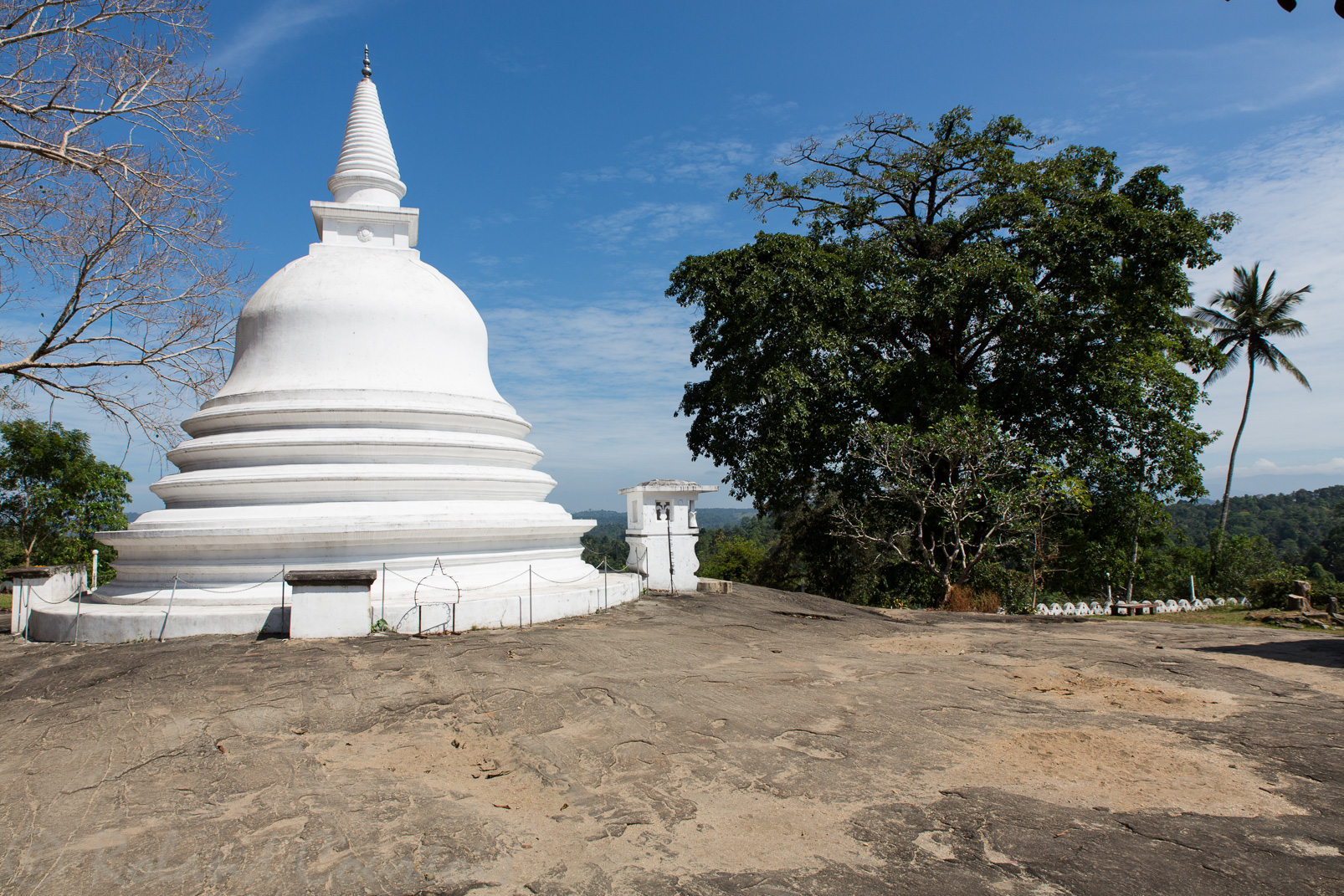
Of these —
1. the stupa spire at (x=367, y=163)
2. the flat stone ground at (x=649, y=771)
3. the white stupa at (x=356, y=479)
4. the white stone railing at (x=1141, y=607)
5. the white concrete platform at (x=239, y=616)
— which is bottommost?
the white stone railing at (x=1141, y=607)

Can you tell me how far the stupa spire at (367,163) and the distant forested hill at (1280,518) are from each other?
272 ft

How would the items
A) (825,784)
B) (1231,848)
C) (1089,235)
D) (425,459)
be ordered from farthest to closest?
(1089,235), (425,459), (825,784), (1231,848)

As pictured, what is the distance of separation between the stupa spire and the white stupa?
0.14 m

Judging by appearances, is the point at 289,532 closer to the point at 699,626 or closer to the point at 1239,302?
the point at 699,626

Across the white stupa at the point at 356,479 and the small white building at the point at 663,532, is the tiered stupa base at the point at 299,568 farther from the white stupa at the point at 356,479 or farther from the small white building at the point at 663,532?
the small white building at the point at 663,532

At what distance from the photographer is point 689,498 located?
15.6 meters

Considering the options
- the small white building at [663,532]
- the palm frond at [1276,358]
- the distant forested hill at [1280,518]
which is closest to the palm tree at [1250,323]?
the palm frond at [1276,358]

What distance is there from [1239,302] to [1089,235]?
21.5 metres

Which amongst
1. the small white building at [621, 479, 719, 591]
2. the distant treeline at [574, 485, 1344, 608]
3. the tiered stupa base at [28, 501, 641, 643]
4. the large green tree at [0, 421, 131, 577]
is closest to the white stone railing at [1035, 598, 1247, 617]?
the distant treeline at [574, 485, 1344, 608]

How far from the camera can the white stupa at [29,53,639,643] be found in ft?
32.9

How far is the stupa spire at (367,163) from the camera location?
14.5 meters

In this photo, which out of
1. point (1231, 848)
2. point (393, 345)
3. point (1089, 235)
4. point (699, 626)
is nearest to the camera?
point (1231, 848)

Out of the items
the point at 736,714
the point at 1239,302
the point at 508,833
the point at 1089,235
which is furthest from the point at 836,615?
the point at 1239,302

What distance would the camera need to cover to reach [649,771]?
5164 mm
